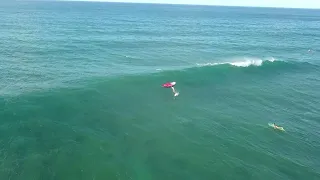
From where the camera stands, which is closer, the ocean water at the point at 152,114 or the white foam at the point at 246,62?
the ocean water at the point at 152,114

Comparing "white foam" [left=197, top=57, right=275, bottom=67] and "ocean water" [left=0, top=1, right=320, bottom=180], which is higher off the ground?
"white foam" [left=197, top=57, right=275, bottom=67]

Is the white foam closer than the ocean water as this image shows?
No

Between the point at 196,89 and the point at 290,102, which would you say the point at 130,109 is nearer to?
the point at 196,89

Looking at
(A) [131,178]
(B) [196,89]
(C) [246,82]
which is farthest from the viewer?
(C) [246,82]

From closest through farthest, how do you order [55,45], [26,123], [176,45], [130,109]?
[26,123] → [130,109] → [55,45] → [176,45]

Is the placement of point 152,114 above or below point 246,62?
below

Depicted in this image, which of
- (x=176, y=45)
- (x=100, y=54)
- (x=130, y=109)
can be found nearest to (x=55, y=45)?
(x=100, y=54)

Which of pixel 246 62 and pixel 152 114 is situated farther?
pixel 246 62

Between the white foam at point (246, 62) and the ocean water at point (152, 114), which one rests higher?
the white foam at point (246, 62)
